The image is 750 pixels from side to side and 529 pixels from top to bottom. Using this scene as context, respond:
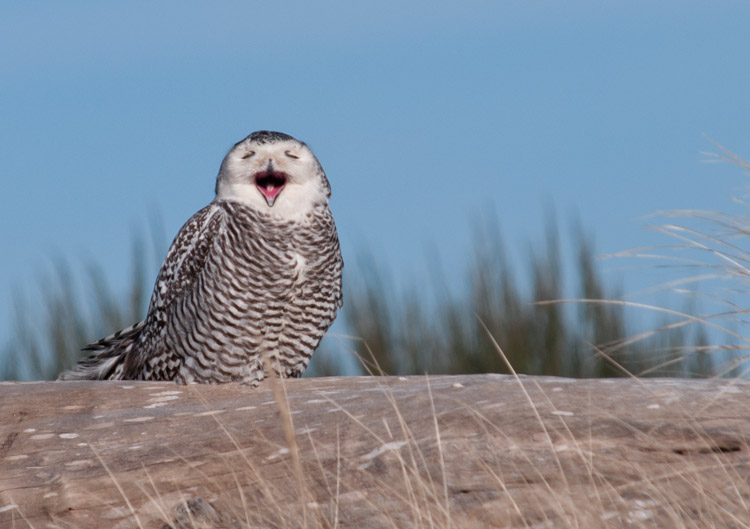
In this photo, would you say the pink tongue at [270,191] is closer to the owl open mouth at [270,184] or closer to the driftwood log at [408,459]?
the owl open mouth at [270,184]

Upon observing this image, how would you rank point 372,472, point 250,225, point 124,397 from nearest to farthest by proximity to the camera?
point 372,472
point 124,397
point 250,225

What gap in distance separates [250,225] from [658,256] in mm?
1692

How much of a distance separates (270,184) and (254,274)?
390mm

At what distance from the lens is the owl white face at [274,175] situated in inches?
157

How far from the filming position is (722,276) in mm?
3090

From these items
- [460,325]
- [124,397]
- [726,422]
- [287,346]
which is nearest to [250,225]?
[287,346]

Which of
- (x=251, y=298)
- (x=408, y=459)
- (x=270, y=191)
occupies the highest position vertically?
(x=270, y=191)

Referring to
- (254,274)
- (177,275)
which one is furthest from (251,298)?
(177,275)

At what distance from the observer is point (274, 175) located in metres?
4.11

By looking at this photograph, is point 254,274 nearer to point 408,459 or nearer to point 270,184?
point 270,184

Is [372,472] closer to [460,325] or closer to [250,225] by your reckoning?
[250,225]

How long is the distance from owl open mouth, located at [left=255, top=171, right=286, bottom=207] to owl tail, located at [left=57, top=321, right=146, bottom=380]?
0.95m

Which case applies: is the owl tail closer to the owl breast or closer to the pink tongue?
the owl breast

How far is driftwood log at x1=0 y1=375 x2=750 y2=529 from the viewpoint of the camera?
9.27 ft
